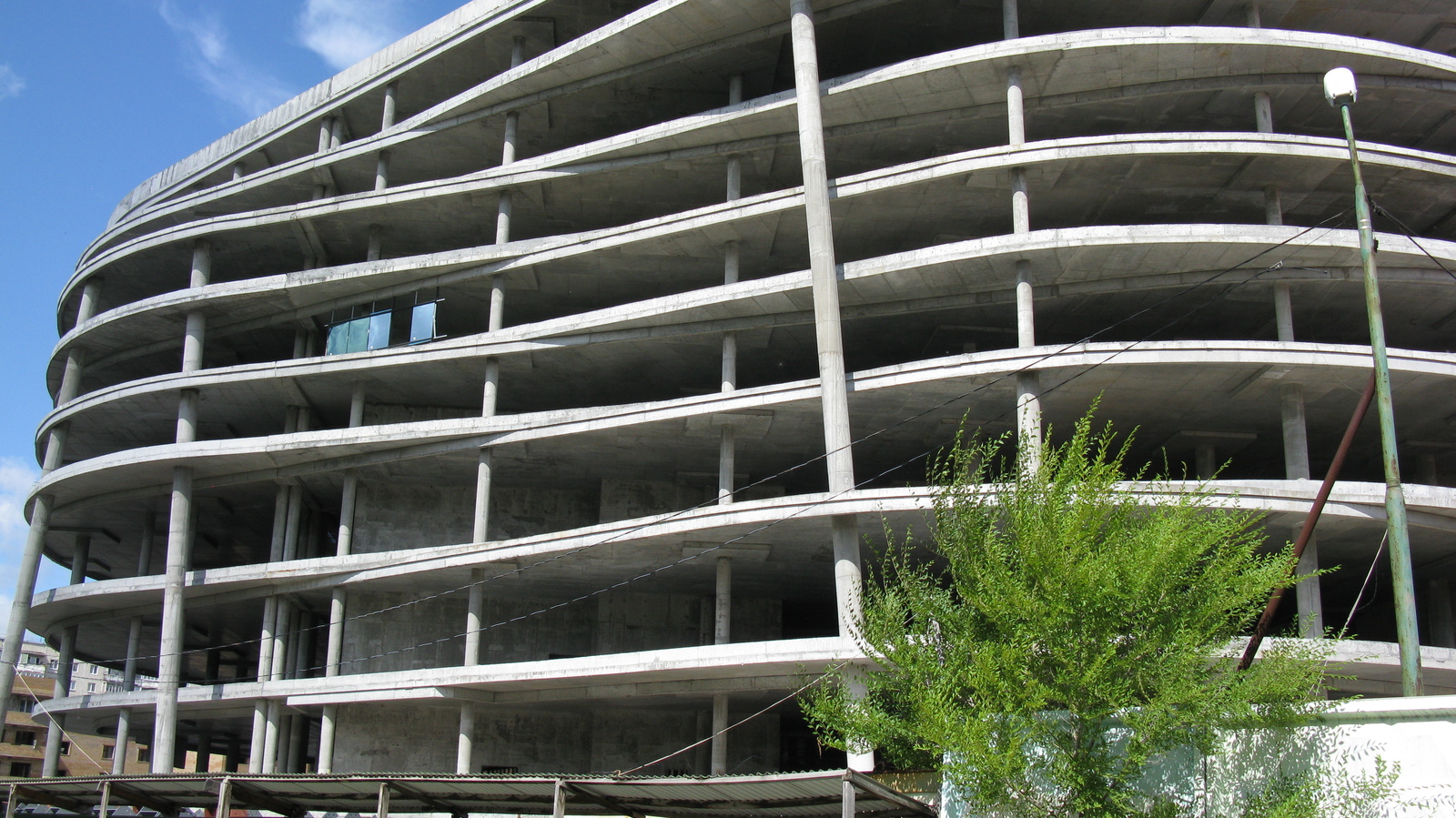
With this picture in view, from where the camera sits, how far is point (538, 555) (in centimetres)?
2756

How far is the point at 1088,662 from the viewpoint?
1337 centimetres

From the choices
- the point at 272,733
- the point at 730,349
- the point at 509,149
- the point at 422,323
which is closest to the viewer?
the point at 730,349

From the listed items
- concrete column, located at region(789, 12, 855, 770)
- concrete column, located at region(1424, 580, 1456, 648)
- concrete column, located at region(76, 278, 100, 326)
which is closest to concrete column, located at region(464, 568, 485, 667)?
concrete column, located at region(789, 12, 855, 770)

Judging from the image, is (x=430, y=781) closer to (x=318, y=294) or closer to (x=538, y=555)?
(x=538, y=555)

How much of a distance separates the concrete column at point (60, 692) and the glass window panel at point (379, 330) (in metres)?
14.6

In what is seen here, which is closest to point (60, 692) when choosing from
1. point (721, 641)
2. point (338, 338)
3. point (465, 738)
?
point (338, 338)

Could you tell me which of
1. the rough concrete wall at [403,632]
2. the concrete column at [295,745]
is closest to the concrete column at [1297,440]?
the rough concrete wall at [403,632]

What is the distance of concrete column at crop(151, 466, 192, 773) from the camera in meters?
29.0

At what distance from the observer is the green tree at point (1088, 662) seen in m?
13.0

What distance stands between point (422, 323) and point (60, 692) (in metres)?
16.7

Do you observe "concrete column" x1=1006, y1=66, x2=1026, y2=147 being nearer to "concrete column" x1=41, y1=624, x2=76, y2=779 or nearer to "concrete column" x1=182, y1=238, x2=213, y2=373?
"concrete column" x1=182, y1=238, x2=213, y2=373

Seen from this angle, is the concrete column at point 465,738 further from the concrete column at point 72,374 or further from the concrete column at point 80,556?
the concrete column at point 72,374

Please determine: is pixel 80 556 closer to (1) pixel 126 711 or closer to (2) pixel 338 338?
(1) pixel 126 711

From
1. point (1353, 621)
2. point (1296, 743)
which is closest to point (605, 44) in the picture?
point (1296, 743)
